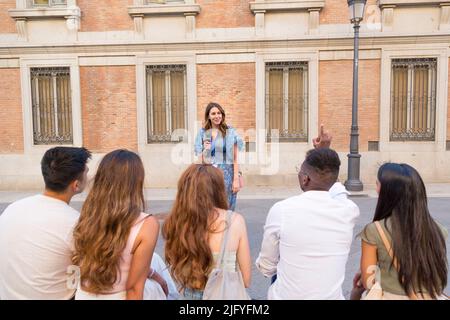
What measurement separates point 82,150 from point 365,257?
1.82 meters

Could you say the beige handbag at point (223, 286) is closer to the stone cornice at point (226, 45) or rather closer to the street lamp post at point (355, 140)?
the street lamp post at point (355, 140)

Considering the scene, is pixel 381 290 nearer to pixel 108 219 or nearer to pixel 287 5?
pixel 108 219

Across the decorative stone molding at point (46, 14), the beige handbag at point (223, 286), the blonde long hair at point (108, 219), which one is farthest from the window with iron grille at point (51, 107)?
the beige handbag at point (223, 286)

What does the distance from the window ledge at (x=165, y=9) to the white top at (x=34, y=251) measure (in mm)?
9964

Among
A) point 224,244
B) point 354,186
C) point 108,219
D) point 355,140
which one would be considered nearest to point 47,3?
point 355,140

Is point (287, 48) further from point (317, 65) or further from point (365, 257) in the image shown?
point (365, 257)

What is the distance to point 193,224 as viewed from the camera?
2.14 m

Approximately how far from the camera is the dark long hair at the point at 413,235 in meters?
1.94

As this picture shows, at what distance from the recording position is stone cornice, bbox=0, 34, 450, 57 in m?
10.5

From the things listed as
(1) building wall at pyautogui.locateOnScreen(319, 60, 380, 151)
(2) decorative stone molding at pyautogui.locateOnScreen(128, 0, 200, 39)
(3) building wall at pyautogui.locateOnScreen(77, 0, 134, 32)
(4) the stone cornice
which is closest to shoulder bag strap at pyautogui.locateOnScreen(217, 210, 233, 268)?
(1) building wall at pyautogui.locateOnScreen(319, 60, 380, 151)

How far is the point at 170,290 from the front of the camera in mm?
2418

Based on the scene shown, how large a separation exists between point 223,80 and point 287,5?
9.37ft

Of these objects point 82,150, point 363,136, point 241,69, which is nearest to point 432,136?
point 363,136

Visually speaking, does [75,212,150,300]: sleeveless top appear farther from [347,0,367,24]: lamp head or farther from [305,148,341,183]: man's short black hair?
[347,0,367,24]: lamp head
